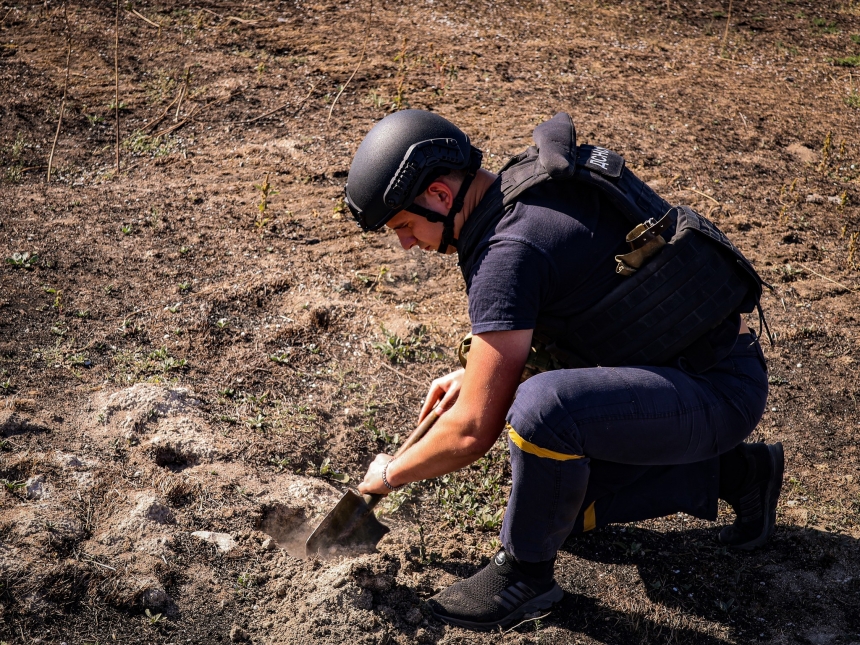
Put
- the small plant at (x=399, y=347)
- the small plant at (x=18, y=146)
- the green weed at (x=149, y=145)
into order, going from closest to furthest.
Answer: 1. the small plant at (x=399, y=347)
2. the small plant at (x=18, y=146)
3. the green weed at (x=149, y=145)

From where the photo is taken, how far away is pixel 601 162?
2531 millimetres

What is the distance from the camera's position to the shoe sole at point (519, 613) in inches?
107

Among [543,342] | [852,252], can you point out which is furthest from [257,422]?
[852,252]

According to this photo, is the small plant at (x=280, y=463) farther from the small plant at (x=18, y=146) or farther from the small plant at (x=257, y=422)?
the small plant at (x=18, y=146)

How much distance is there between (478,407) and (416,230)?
68cm

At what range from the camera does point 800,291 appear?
466cm

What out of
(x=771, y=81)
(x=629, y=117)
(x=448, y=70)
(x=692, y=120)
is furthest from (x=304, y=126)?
(x=771, y=81)

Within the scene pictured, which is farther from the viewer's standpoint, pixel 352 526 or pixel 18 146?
pixel 18 146

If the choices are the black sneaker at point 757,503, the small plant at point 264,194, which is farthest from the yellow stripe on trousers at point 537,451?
the small plant at point 264,194

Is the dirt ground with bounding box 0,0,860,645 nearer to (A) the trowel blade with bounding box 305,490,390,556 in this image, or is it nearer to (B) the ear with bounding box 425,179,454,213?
(A) the trowel blade with bounding box 305,490,390,556

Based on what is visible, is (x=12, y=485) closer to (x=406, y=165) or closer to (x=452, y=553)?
(x=452, y=553)

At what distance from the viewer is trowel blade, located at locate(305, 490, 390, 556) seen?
9.62 ft

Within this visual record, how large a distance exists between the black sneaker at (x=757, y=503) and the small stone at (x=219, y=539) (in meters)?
1.92

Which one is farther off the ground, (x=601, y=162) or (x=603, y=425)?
(x=601, y=162)
